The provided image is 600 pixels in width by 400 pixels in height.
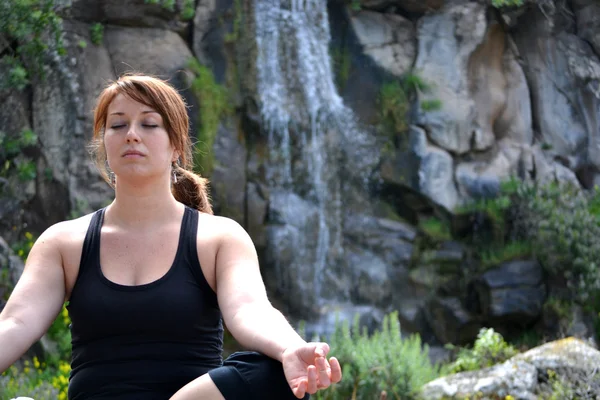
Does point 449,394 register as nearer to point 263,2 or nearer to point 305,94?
point 305,94

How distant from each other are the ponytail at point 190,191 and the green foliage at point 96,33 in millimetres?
7292

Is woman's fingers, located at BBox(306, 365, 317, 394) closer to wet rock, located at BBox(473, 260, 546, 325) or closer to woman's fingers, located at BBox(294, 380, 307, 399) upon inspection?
woman's fingers, located at BBox(294, 380, 307, 399)

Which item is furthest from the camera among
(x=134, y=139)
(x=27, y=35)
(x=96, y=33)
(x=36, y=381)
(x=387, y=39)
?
(x=387, y=39)

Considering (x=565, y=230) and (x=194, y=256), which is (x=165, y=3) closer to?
(x=565, y=230)

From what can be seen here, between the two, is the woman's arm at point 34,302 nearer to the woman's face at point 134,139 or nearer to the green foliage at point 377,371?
the woman's face at point 134,139

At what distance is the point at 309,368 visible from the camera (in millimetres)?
1498

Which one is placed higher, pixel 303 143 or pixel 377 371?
pixel 303 143

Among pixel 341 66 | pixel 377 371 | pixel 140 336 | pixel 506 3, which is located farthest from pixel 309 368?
pixel 506 3

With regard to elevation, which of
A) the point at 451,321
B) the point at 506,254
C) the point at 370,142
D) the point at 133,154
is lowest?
the point at 451,321

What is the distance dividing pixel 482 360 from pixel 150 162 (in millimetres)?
4524

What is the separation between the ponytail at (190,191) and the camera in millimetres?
2285

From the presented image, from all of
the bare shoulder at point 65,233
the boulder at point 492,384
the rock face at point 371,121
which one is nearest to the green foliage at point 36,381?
the boulder at point 492,384

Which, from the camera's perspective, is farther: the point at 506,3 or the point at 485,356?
the point at 506,3

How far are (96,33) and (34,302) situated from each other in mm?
7745
